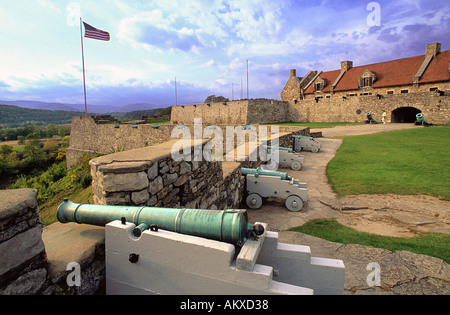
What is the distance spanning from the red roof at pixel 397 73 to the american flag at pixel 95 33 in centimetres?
2596

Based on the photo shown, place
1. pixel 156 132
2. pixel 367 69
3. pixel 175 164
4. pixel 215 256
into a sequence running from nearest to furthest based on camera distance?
pixel 215 256
pixel 175 164
pixel 156 132
pixel 367 69

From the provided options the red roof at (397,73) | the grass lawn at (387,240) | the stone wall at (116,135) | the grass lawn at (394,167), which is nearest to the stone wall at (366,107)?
the stone wall at (116,135)

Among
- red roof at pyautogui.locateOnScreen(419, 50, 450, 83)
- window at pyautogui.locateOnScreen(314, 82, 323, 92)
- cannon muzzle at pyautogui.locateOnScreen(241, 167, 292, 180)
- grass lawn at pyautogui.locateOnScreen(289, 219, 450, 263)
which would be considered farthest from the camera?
window at pyautogui.locateOnScreen(314, 82, 323, 92)

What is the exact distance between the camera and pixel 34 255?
5.13 ft

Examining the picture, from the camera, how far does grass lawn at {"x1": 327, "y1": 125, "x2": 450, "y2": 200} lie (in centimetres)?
589

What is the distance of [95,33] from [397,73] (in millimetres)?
30081

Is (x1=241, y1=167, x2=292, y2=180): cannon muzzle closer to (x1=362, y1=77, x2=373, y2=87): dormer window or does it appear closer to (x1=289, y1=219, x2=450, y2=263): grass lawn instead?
(x1=289, y1=219, x2=450, y2=263): grass lawn

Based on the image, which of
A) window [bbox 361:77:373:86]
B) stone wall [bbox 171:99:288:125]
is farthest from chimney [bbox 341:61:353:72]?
stone wall [bbox 171:99:288:125]

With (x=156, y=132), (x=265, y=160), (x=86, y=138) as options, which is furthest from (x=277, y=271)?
(x=86, y=138)

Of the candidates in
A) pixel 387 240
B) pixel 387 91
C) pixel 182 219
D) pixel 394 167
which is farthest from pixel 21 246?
pixel 387 91

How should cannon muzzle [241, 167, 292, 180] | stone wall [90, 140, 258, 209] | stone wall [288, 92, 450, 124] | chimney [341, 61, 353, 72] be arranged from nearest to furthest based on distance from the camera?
1. stone wall [90, 140, 258, 209]
2. cannon muzzle [241, 167, 292, 180]
3. stone wall [288, 92, 450, 124]
4. chimney [341, 61, 353, 72]

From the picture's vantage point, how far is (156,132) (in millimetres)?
17719
